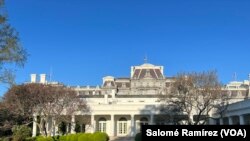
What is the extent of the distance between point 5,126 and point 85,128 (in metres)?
16.6

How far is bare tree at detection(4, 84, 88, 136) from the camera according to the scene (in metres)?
45.2

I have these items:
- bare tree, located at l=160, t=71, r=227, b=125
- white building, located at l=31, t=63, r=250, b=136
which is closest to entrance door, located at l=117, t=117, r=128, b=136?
white building, located at l=31, t=63, r=250, b=136

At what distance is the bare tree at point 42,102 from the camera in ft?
148

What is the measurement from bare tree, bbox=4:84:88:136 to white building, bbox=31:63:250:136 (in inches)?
181

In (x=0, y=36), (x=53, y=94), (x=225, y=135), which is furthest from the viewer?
(x=53, y=94)

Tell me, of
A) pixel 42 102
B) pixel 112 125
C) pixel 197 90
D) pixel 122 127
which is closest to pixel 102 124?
pixel 112 125

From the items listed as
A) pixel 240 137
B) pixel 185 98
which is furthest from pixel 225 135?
pixel 185 98

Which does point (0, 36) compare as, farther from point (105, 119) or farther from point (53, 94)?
point (105, 119)

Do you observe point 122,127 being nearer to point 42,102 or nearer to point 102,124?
point 102,124

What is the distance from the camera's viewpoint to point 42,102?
45.8 meters

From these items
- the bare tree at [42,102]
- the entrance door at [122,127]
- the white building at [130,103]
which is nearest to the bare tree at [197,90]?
the white building at [130,103]

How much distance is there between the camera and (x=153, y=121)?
56.0 metres

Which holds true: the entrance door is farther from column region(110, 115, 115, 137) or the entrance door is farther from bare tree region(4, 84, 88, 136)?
bare tree region(4, 84, 88, 136)

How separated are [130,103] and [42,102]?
16918 millimetres
